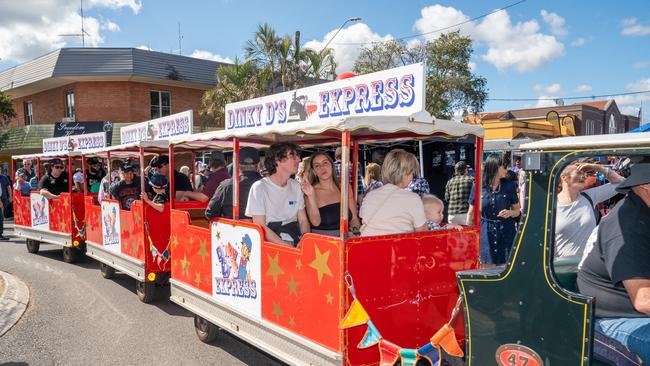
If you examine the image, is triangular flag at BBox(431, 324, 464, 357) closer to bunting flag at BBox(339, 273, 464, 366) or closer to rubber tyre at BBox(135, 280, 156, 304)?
bunting flag at BBox(339, 273, 464, 366)

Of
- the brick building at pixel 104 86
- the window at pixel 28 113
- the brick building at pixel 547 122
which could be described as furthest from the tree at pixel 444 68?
the window at pixel 28 113

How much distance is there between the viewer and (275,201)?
4270 mm

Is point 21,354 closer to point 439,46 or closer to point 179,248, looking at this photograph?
point 179,248

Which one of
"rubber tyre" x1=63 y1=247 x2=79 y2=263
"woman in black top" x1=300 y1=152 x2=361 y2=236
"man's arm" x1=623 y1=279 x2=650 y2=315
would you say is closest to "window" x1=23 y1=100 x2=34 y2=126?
"rubber tyre" x1=63 y1=247 x2=79 y2=263

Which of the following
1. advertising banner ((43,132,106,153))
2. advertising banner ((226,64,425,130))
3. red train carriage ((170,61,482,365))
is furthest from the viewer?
advertising banner ((43,132,106,153))

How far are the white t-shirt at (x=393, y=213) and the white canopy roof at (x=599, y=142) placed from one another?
3.86 feet

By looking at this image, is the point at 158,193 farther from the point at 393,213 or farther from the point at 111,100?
the point at 111,100

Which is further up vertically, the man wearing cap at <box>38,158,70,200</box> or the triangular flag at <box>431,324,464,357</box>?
the man wearing cap at <box>38,158,70,200</box>

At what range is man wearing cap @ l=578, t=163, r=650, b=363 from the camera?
6.86ft

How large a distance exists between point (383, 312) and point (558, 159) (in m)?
1.62

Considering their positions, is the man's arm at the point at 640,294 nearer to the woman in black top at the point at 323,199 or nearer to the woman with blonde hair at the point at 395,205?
the woman with blonde hair at the point at 395,205

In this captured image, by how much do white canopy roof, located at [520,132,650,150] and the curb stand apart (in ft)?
20.1

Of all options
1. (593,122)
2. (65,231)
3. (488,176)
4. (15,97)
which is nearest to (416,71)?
(488,176)

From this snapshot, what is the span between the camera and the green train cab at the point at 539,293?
2123 mm
